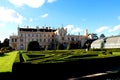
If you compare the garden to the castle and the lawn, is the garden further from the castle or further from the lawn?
the castle

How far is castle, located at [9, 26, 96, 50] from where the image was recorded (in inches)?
3022

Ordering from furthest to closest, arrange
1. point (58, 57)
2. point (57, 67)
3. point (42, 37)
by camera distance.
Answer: point (42, 37), point (58, 57), point (57, 67)

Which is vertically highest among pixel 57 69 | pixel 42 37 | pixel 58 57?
pixel 42 37

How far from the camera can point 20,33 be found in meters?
77.7

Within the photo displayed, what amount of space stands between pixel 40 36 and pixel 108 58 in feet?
205

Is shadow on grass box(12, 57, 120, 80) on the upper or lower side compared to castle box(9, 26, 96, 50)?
lower

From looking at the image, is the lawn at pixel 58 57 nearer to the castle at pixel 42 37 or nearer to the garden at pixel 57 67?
the garden at pixel 57 67

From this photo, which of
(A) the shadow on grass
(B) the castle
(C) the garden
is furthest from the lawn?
(B) the castle

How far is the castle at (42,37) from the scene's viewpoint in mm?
76750

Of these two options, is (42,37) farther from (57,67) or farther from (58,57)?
(57,67)

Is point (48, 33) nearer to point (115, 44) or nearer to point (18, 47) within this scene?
point (18, 47)

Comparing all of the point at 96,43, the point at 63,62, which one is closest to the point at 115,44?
the point at 96,43

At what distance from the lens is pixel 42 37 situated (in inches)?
3199

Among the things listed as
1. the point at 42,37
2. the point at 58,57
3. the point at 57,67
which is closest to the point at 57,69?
the point at 57,67
